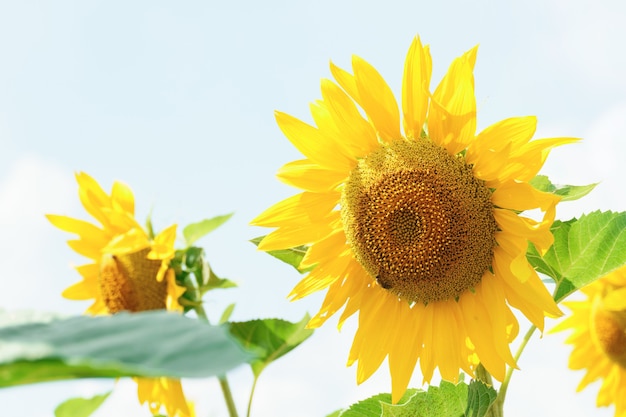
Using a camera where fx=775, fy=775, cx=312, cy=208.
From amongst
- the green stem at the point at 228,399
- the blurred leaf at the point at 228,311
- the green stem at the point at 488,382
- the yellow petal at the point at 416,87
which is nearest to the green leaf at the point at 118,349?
the green stem at the point at 488,382

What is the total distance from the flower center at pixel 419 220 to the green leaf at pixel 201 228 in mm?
657

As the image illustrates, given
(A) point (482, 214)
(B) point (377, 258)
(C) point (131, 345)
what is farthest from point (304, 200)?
(C) point (131, 345)

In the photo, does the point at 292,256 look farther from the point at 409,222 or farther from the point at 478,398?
the point at 478,398

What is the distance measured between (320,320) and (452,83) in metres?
0.86

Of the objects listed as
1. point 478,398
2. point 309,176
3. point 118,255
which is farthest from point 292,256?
point 118,255

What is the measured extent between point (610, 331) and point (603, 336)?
0.05 metres

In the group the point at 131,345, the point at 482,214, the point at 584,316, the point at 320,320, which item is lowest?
the point at 584,316

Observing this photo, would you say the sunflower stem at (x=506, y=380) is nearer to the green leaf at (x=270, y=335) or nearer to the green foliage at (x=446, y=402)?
the green foliage at (x=446, y=402)

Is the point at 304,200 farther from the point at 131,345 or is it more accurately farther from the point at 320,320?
the point at 131,345

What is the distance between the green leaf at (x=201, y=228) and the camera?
3.07 m

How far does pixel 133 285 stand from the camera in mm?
3719

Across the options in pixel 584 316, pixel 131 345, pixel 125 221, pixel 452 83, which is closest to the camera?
pixel 131 345

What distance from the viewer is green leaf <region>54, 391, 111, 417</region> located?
2.68m

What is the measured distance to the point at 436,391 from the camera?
2156mm
